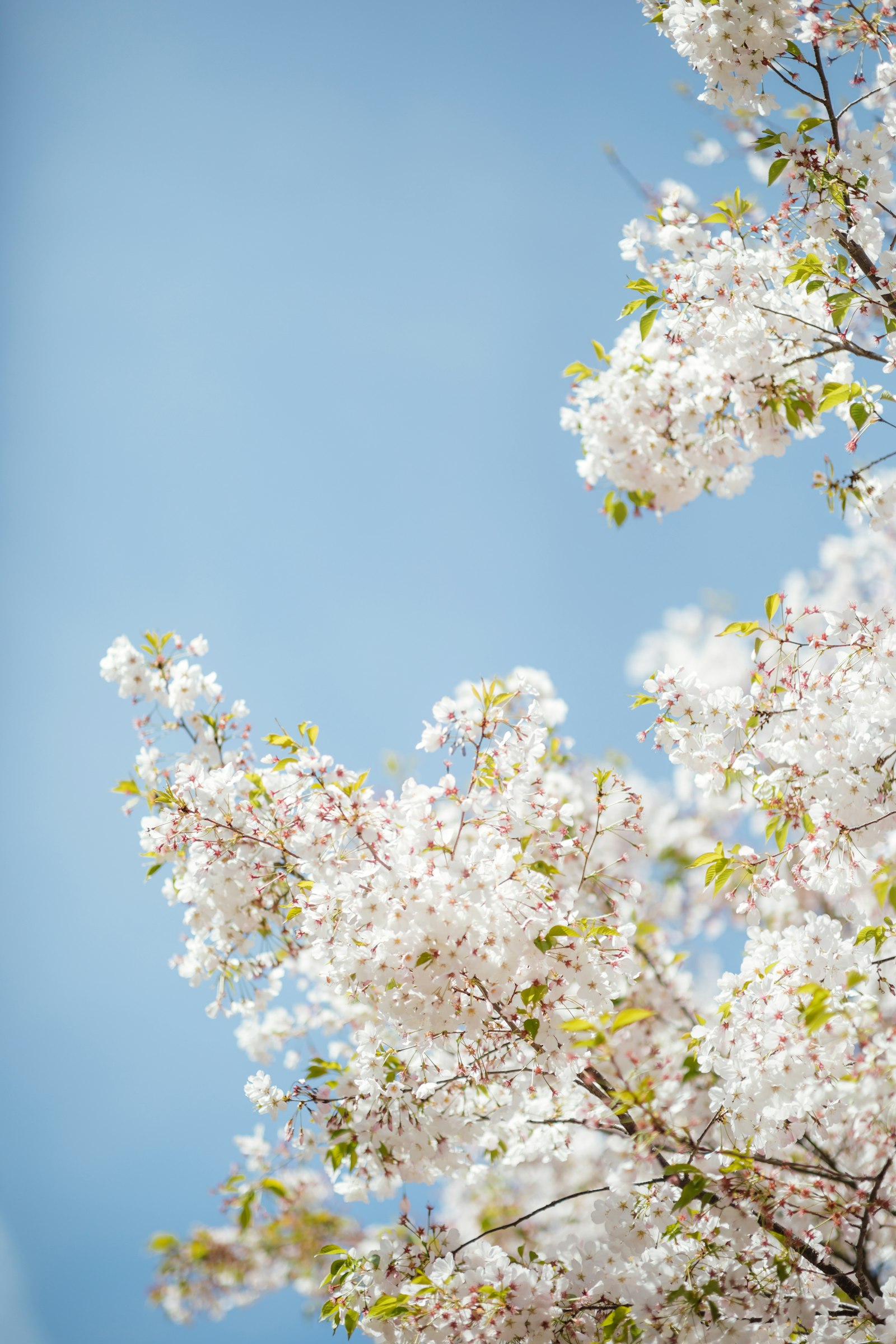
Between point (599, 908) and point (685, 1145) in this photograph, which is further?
point (599, 908)

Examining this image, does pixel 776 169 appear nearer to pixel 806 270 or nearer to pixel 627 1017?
pixel 806 270

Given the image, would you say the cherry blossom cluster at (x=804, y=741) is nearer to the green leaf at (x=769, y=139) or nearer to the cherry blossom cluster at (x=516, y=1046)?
the cherry blossom cluster at (x=516, y=1046)

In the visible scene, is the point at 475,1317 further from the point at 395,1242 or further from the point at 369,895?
the point at 369,895

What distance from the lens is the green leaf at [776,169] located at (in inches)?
116

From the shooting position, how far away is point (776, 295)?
3.57 meters

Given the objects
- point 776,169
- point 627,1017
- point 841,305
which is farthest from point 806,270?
point 627,1017

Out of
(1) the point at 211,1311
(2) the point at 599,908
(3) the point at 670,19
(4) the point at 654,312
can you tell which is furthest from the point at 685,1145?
(1) the point at 211,1311

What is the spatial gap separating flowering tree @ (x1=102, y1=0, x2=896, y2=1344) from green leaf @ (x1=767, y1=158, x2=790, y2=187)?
14mm

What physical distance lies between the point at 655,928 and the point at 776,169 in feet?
10.7

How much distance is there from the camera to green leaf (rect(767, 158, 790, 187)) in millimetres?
2938

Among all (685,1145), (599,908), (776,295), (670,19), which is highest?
(670,19)

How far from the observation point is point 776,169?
2.96 metres

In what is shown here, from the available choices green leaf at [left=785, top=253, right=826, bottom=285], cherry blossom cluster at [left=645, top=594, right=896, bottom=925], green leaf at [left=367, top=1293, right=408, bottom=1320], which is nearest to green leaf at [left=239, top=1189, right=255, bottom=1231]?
green leaf at [left=367, top=1293, right=408, bottom=1320]

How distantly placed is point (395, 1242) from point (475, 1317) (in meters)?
0.41
